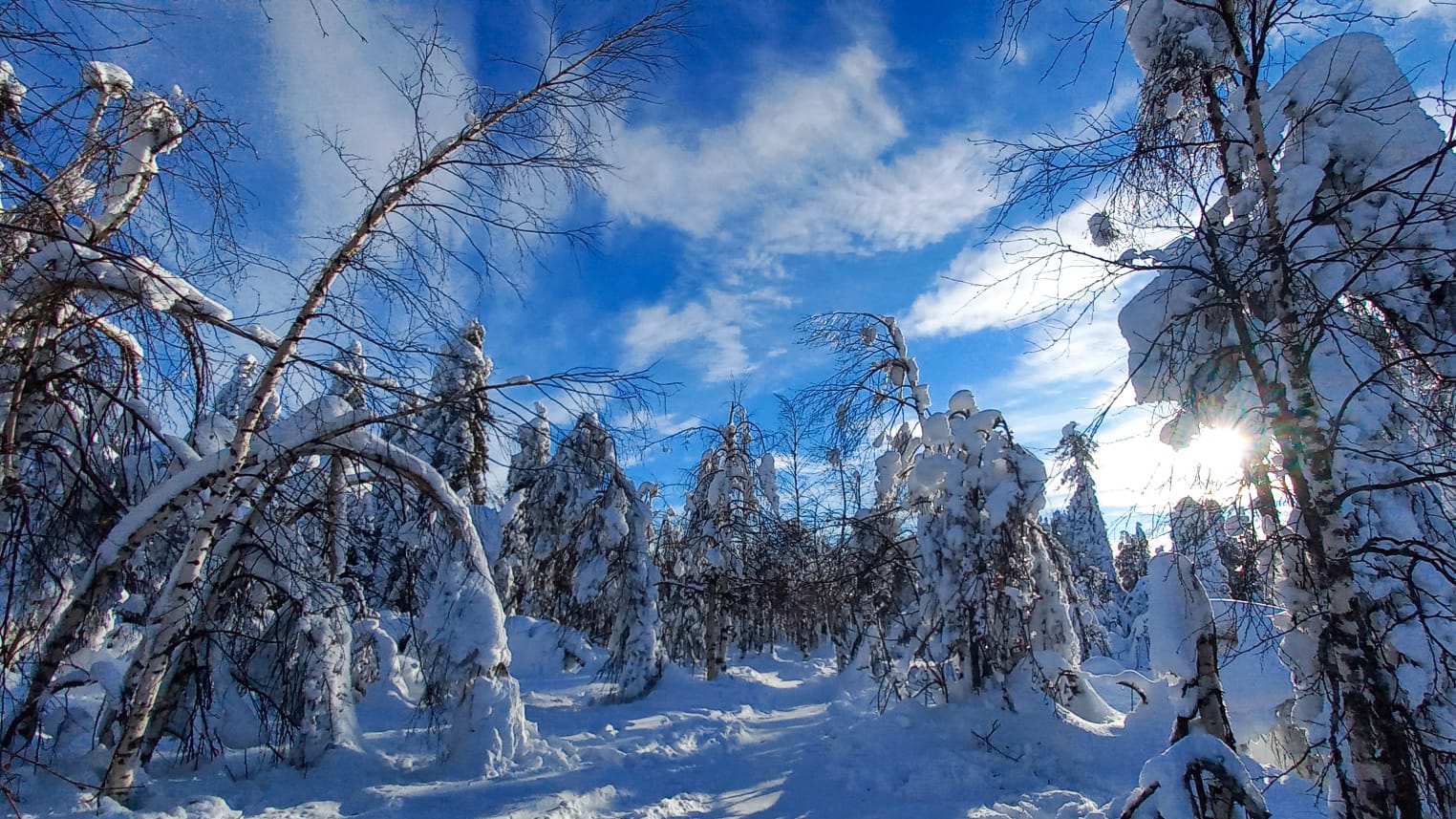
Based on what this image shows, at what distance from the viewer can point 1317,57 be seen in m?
3.80

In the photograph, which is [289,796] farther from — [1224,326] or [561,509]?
[561,509]

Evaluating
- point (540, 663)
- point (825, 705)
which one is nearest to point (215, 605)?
point (825, 705)

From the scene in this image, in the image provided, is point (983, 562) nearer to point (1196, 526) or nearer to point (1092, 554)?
point (1196, 526)

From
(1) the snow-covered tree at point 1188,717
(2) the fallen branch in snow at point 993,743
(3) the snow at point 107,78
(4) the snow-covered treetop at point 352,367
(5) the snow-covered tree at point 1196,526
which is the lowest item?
(2) the fallen branch in snow at point 993,743

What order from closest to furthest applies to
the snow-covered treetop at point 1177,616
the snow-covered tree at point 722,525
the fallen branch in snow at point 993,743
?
the snow-covered treetop at point 1177,616, the fallen branch in snow at point 993,743, the snow-covered tree at point 722,525

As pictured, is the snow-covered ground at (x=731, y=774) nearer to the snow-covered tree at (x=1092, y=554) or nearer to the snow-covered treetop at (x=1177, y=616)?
the snow-covered treetop at (x=1177, y=616)

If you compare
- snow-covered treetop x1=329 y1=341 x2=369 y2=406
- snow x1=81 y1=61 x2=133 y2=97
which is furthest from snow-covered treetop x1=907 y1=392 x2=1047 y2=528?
snow x1=81 y1=61 x2=133 y2=97

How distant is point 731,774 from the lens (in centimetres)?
890

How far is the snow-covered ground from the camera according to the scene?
20.6 ft

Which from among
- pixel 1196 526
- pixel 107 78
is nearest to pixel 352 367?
pixel 107 78

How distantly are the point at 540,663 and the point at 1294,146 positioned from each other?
21319 mm

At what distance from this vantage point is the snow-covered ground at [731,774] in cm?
628

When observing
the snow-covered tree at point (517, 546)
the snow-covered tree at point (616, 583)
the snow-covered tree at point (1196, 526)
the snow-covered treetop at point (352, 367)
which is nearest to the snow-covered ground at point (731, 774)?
the snow-covered tree at point (1196, 526)

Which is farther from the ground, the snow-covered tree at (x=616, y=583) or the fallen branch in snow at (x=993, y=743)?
the snow-covered tree at (x=616, y=583)
